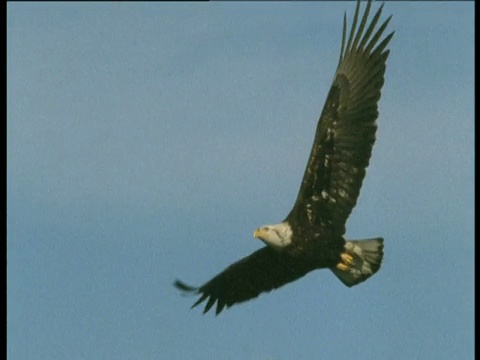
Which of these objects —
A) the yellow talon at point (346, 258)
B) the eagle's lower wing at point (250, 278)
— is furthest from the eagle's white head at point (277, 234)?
the yellow talon at point (346, 258)

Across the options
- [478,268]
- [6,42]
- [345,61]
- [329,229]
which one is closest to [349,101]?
[345,61]

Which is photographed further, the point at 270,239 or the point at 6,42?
the point at 270,239

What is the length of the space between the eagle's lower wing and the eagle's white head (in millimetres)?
394

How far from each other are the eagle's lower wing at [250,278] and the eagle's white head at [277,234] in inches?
15.5

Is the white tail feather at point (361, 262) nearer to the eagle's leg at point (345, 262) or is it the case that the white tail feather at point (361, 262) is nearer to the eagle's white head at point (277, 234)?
the eagle's leg at point (345, 262)

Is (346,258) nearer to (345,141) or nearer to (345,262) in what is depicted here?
(345,262)

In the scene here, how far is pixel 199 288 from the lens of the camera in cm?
995

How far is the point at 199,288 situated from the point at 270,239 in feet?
4.79

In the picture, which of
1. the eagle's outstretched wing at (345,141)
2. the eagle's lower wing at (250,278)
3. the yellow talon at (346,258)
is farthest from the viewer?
the eagle's lower wing at (250,278)

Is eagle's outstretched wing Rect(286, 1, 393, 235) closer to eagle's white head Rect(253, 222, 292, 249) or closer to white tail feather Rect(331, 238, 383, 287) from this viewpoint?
eagle's white head Rect(253, 222, 292, 249)

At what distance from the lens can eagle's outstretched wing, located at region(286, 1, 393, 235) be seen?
8.59 metres

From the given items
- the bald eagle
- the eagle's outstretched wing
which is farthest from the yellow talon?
the eagle's outstretched wing

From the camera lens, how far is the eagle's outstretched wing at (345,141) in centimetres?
859
